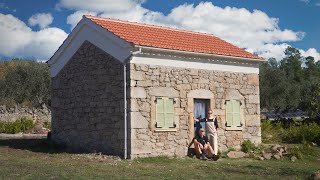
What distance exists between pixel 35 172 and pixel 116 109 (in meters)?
4.17

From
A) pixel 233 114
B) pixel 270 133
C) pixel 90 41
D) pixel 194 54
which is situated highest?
pixel 90 41

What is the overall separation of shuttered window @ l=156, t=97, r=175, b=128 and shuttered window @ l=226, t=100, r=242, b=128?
8.04 ft

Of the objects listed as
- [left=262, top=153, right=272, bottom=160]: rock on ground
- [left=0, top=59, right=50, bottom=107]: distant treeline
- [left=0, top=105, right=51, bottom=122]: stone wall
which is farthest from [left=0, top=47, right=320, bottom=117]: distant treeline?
[left=262, top=153, right=272, bottom=160]: rock on ground

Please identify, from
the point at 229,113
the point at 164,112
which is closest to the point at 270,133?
the point at 229,113

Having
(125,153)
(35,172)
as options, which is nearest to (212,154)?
(125,153)

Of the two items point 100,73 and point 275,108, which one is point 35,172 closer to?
point 100,73

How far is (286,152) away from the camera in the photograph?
14.7m

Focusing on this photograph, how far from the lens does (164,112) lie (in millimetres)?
13289

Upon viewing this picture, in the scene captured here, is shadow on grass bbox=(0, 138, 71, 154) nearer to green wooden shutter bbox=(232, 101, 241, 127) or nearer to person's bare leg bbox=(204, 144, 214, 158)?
person's bare leg bbox=(204, 144, 214, 158)

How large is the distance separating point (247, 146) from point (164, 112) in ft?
11.9

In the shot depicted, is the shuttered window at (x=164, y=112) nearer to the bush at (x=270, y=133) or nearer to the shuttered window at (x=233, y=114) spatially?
the shuttered window at (x=233, y=114)

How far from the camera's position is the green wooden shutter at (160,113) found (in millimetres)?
13164

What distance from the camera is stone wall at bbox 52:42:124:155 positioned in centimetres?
1331

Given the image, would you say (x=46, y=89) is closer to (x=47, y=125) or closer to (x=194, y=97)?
(x=47, y=125)
